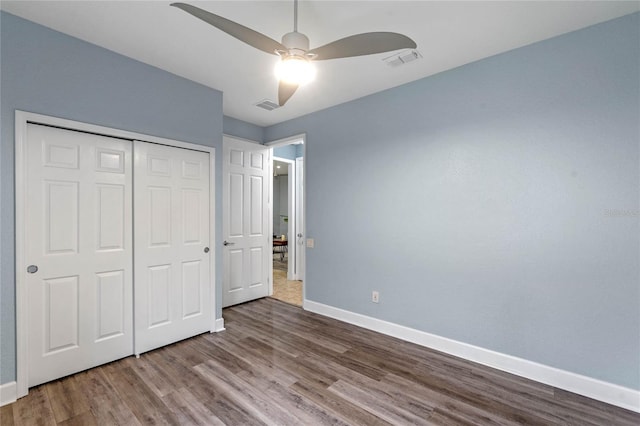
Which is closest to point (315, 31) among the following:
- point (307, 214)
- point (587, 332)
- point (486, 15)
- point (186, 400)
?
point (486, 15)

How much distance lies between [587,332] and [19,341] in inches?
169

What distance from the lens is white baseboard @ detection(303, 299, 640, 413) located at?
6.97ft

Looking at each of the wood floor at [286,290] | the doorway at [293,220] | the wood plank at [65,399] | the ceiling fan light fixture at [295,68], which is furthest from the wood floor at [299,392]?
the ceiling fan light fixture at [295,68]

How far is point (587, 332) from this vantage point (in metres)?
2.25

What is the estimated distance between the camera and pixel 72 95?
243 cm

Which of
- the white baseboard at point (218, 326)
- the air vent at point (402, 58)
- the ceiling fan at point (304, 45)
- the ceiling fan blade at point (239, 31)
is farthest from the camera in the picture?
the white baseboard at point (218, 326)

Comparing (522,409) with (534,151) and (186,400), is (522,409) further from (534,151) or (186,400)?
(186,400)

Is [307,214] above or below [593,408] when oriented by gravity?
above

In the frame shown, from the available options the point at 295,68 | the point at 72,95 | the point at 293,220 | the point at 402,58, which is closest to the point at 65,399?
the point at 72,95

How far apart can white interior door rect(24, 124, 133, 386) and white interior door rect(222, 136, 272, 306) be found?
157cm

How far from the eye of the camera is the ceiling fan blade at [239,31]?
4.84ft

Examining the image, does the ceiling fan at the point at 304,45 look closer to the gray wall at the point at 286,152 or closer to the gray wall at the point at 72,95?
the gray wall at the point at 72,95

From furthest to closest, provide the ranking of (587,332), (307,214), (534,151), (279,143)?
1. (279,143)
2. (307,214)
3. (534,151)
4. (587,332)

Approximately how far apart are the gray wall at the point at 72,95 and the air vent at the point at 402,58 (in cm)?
204
